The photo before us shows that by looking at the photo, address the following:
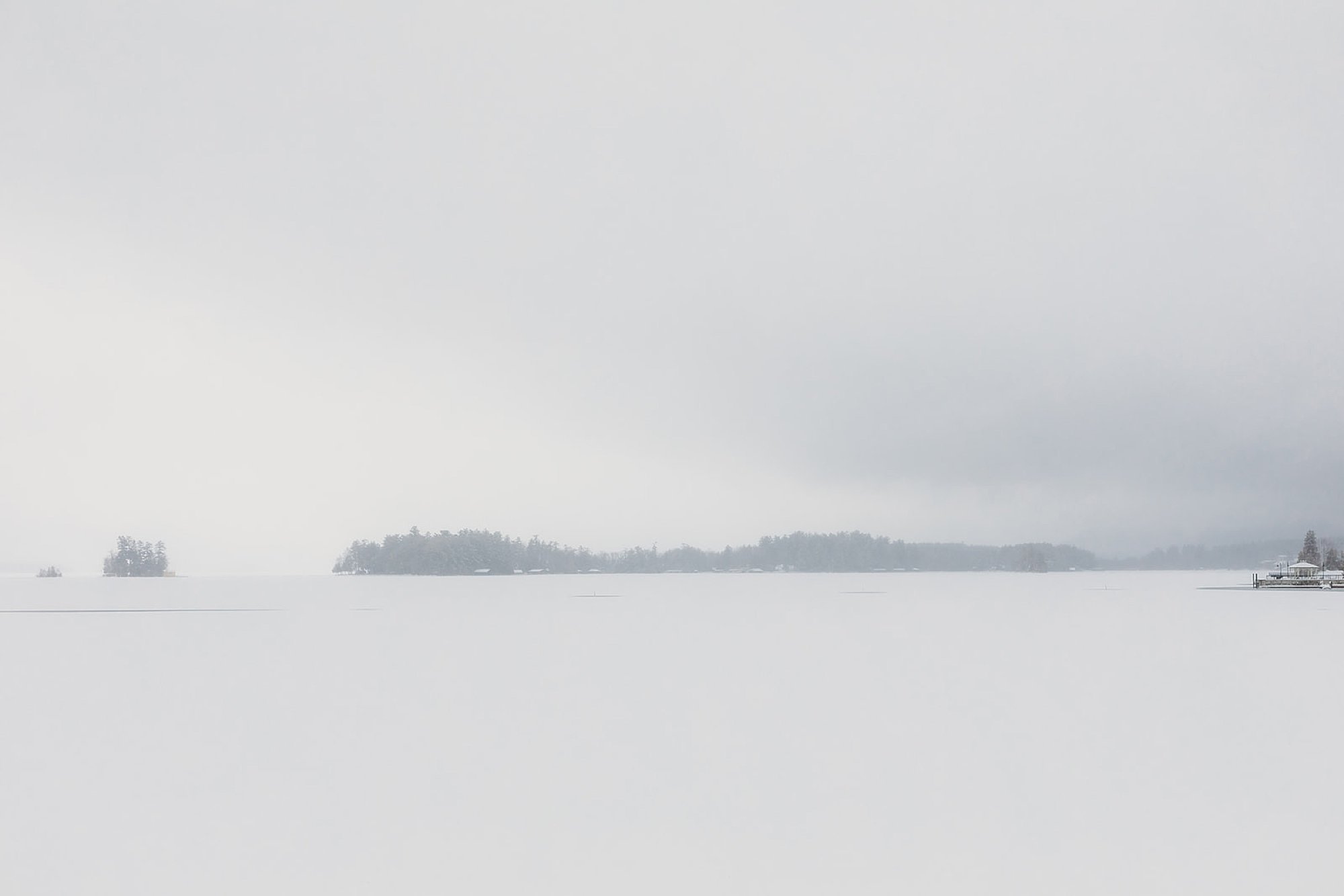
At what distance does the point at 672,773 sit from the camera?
12523 millimetres

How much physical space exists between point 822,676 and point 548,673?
7059mm

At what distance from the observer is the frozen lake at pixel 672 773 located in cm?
873

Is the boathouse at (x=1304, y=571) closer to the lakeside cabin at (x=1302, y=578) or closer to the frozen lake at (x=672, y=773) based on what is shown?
the lakeside cabin at (x=1302, y=578)

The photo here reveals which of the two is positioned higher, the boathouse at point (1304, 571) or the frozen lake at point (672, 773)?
the boathouse at point (1304, 571)

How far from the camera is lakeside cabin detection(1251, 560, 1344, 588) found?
310 ft

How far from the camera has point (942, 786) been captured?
1187cm

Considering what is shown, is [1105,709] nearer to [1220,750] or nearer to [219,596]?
[1220,750]

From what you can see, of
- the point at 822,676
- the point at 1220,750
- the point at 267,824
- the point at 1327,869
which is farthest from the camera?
the point at 822,676

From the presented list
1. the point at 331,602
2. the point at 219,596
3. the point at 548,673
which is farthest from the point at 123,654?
the point at 219,596

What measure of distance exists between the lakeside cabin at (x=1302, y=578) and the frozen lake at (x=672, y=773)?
80677 mm

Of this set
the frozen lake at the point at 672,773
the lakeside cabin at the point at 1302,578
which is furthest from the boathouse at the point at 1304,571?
the frozen lake at the point at 672,773

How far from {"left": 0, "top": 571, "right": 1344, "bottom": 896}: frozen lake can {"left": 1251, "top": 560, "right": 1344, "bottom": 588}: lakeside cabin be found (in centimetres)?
8068

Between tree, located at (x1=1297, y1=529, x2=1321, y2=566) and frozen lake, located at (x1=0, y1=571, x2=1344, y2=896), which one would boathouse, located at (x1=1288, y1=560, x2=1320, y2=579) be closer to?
tree, located at (x1=1297, y1=529, x2=1321, y2=566)

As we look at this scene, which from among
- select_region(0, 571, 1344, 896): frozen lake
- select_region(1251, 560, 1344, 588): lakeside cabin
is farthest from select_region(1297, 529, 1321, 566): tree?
select_region(0, 571, 1344, 896): frozen lake
